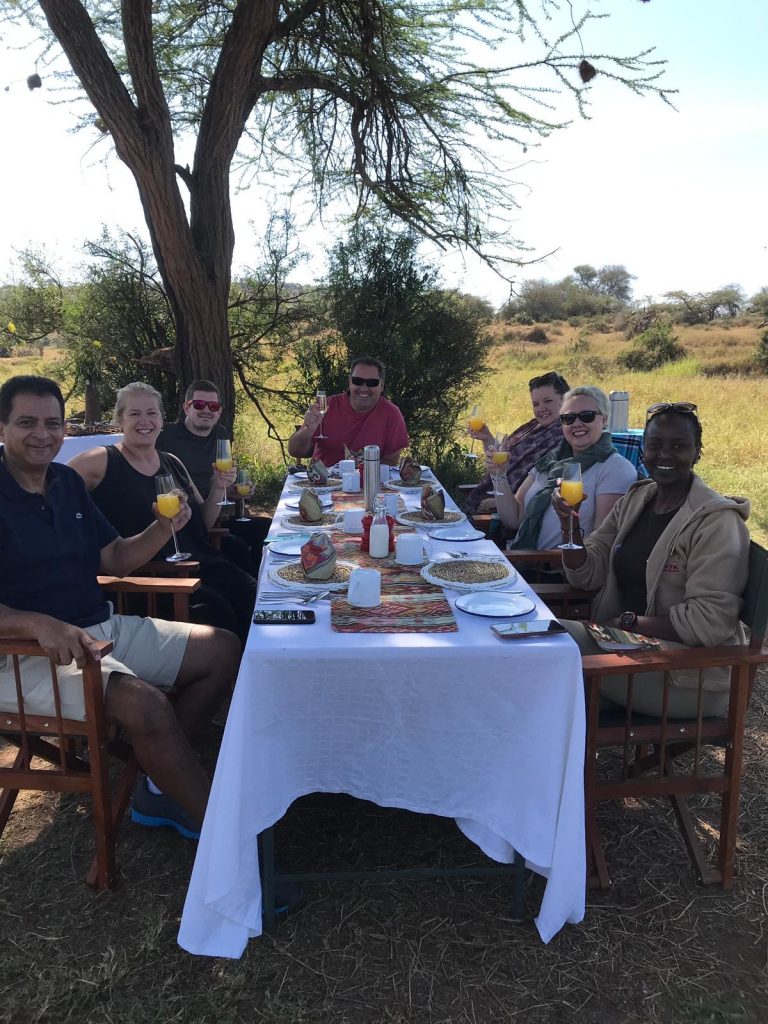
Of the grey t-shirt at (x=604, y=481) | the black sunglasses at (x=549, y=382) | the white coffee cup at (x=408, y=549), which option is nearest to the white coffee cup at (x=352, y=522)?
the white coffee cup at (x=408, y=549)

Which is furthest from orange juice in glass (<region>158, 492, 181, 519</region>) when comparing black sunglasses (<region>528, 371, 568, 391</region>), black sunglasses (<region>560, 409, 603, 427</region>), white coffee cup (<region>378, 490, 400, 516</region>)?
black sunglasses (<region>528, 371, 568, 391</region>)

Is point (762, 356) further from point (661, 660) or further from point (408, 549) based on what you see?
point (661, 660)

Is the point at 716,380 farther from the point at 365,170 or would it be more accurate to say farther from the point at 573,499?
the point at 573,499

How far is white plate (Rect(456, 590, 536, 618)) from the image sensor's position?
84.5 inches

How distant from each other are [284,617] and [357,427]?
349 centimetres

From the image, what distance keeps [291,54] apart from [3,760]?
6.66 meters

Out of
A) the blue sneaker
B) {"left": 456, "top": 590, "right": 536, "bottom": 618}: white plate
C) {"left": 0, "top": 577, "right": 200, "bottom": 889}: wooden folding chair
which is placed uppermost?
{"left": 456, "top": 590, "right": 536, "bottom": 618}: white plate

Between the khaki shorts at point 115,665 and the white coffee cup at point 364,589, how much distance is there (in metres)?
0.80

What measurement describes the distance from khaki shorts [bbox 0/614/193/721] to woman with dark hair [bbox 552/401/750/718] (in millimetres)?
1480

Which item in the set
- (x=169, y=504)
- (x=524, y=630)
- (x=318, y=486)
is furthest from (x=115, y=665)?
(x=318, y=486)

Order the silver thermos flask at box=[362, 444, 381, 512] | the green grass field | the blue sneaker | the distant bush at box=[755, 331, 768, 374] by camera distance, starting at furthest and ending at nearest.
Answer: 1. the distant bush at box=[755, 331, 768, 374]
2. the green grass field
3. the silver thermos flask at box=[362, 444, 381, 512]
4. the blue sneaker

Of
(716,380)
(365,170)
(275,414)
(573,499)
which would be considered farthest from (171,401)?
(716,380)

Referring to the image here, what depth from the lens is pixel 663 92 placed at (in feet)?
19.6

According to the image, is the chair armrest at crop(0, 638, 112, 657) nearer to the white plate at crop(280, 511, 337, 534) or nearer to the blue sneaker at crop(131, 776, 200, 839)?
the blue sneaker at crop(131, 776, 200, 839)
